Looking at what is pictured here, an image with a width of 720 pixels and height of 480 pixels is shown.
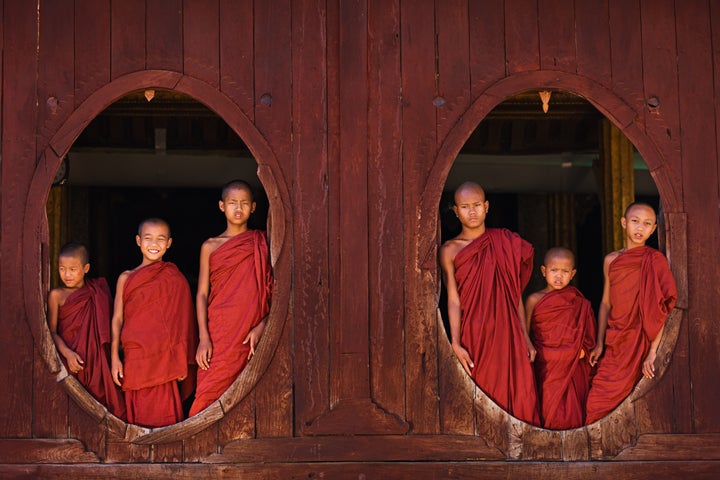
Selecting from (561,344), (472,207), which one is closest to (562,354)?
(561,344)

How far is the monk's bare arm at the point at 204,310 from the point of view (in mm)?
5320

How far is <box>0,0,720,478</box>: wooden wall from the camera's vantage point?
5.20 metres

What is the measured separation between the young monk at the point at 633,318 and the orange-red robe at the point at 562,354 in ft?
0.33

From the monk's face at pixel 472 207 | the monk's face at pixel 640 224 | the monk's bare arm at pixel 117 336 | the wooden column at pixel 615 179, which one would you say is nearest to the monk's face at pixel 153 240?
the monk's bare arm at pixel 117 336

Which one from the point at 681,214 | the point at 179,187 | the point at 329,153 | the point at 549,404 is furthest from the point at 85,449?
the point at 179,187

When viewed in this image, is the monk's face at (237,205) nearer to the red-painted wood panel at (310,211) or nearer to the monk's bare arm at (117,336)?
the red-painted wood panel at (310,211)

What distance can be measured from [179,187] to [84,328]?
3594 millimetres

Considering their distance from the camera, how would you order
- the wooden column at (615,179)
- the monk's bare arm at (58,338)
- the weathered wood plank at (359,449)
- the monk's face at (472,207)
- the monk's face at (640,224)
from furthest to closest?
the wooden column at (615,179) < the monk's face at (472,207) < the monk's face at (640,224) < the monk's bare arm at (58,338) < the weathered wood plank at (359,449)

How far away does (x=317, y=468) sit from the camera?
518 cm

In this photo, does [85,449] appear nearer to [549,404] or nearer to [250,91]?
[250,91]

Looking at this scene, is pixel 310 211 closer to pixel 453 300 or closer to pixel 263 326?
pixel 263 326

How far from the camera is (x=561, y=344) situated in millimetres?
5578

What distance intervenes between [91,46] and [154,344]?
155 cm

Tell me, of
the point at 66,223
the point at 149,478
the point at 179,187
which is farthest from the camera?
the point at 179,187
